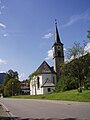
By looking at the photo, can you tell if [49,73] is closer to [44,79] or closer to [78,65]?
[44,79]

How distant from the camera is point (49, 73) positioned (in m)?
95.4

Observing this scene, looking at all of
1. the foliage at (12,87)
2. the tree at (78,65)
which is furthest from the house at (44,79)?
the tree at (78,65)

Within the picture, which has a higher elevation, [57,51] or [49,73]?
[57,51]

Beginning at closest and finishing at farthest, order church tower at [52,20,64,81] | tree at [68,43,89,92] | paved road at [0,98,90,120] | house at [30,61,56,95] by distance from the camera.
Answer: paved road at [0,98,90,120]
tree at [68,43,89,92]
house at [30,61,56,95]
church tower at [52,20,64,81]

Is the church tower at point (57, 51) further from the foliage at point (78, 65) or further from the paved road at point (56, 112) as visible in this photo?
the paved road at point (56, 112)

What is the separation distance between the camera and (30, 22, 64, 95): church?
308ft

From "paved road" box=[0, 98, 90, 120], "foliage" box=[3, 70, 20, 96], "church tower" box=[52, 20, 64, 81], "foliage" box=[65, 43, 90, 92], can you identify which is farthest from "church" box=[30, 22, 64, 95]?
"paved road" box=[0, 98, 90, 120]

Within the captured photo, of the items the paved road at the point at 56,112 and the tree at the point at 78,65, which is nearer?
the paved road at the point at 56,112

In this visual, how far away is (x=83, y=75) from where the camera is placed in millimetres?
56000

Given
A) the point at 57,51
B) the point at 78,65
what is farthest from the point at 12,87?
the point at 78,65

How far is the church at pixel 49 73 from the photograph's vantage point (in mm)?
93812

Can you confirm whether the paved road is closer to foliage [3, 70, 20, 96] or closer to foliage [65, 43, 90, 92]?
foliage [65, 43, 90, 92]

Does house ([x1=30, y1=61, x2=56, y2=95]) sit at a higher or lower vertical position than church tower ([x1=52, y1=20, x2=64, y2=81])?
lower

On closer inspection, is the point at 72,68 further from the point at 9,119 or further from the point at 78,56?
the point at 9,119
